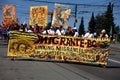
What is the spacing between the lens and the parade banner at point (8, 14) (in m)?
32.6

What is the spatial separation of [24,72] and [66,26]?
12.1 meters

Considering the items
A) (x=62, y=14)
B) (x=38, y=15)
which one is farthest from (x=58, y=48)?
(x=38, y=15)

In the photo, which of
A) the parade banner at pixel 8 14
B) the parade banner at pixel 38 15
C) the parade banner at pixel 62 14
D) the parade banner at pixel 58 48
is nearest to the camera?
the parade banner at pixel 58 48

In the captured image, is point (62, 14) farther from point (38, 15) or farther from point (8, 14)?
point (8, 14)

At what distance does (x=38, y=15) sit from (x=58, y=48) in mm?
8386

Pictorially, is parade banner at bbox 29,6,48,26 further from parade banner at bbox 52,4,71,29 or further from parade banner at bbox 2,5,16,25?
parade banner at bbox 2,5,16,25

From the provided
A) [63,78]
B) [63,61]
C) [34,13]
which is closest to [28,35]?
[63,61]

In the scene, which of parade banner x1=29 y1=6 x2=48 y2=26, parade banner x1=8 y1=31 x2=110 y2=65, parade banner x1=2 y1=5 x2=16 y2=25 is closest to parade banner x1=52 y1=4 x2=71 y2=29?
parade banner x1=29 y1=6 x2=48 y2=26

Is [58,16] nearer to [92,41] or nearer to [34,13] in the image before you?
[34,13]

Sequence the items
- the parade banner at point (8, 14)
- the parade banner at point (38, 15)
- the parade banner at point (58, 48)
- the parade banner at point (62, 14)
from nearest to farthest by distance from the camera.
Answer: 1. the parade banner at point (58, 48)
2. the parade banner at point (62, 14)
3. the parade banner at point (38, 15)
4. the parade banner at point (8, 14)

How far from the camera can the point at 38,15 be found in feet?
92.2

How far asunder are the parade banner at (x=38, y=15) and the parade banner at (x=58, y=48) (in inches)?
309

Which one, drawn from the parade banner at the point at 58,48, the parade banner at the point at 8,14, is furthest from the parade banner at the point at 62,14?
the parade banner at the point at 8,14

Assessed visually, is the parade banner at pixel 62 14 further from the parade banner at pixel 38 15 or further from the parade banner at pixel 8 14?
the parade banner at pixel 8 14
